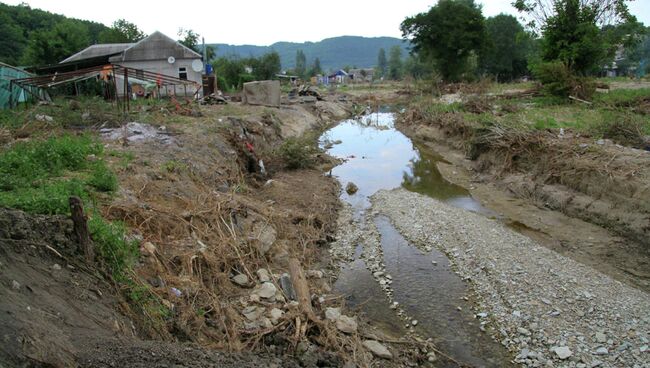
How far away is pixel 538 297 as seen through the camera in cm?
877

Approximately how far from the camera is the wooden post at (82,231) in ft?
19.4

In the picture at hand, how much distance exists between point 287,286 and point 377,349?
218cm

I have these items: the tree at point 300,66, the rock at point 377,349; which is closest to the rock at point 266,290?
the rock at point 377,349

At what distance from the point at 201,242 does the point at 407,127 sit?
88.2 feet

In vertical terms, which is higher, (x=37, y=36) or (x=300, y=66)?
(x=300, y=66)

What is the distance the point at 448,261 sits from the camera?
1098 cm

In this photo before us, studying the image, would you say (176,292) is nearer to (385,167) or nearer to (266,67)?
(385,167)

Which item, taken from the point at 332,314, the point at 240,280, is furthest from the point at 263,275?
the point at 332,314

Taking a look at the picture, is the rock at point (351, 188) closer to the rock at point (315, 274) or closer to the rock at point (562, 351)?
the rock at point (315, 274)

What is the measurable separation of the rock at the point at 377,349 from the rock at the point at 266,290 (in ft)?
6.44

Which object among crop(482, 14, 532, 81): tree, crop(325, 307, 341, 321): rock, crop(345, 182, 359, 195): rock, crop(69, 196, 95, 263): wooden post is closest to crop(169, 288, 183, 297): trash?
crop(69, 196, 95, 263): wooden post

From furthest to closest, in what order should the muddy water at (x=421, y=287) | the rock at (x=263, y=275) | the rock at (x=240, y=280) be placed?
the rock at (x=263, y=275) < the rock at (x=240, y=280) < the muddy water at (x=421, y=287)

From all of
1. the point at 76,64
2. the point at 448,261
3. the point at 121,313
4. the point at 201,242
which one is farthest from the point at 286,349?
the point at 76,64

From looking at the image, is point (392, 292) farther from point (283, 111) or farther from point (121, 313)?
point (283, 111)
